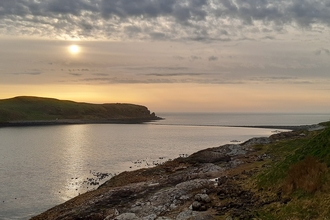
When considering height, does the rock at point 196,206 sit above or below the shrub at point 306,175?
below

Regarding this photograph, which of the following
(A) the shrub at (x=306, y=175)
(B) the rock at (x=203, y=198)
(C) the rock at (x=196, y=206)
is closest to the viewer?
(A) the shrub at (x=306, y=175)

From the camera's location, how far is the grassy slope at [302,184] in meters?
18.5

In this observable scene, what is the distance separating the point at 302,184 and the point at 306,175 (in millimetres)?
841

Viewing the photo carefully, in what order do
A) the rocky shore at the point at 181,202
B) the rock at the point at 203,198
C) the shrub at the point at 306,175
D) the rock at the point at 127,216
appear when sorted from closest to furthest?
the shrub at the point at 306,175 → the rocky shore at the point at 181,202 → the rock at the point at 127,216 → the rock at the point at 203,198

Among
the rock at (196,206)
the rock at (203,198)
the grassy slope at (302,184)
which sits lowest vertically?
the rock at (196,206)

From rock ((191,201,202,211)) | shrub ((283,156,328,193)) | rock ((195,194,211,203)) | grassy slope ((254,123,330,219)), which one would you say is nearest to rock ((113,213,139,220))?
rock ((191,201,202,211))

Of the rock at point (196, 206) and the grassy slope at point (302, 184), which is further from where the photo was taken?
the rock at point (196, 206)

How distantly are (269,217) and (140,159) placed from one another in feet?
200

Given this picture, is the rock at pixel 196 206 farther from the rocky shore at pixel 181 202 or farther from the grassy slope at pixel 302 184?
the grassy slope at pixel 302 184

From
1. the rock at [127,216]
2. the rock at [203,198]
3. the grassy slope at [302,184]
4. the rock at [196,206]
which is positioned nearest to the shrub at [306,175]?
the grassy slope at [302,184]

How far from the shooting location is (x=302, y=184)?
69.5ft

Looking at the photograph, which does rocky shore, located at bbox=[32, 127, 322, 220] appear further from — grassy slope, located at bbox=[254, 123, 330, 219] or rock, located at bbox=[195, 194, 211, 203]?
grassy slope, located at bbox=[254, 123, 330, 219]

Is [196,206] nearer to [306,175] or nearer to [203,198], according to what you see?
[203,198]

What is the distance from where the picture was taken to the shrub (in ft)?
67.2
